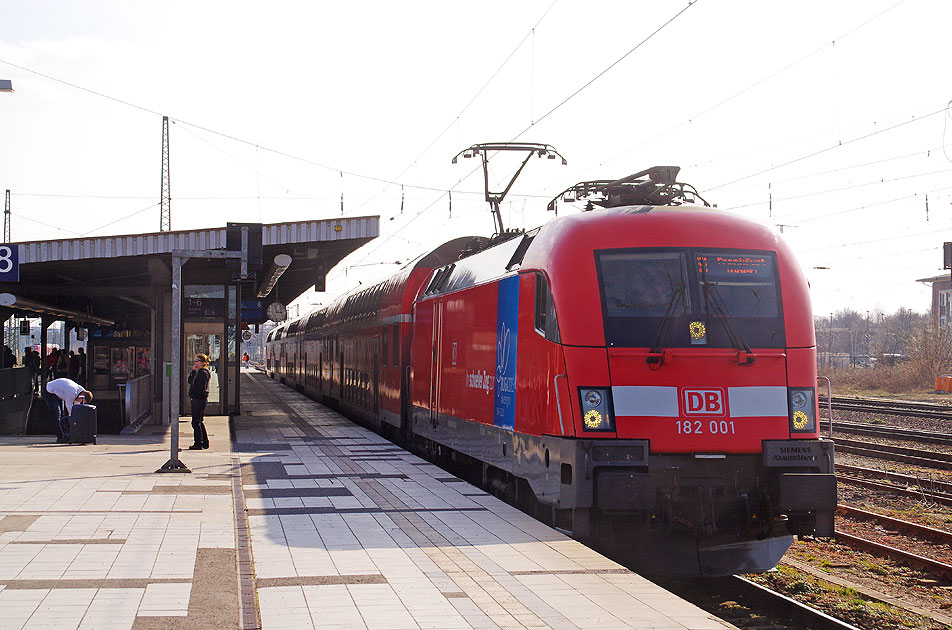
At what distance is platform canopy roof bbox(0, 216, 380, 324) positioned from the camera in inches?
716

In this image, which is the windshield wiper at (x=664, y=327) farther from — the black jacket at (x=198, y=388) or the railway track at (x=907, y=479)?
the black jacket at (x=198, y=388)

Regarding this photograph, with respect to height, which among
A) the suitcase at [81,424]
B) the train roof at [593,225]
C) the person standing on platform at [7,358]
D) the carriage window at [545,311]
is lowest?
Result: the suitcase at [81,424]

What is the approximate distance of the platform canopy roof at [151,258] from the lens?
59.7 ft

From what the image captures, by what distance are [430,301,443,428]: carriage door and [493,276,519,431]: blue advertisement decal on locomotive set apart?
3.16 m

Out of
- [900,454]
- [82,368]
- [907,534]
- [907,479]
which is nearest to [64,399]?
[907,534]

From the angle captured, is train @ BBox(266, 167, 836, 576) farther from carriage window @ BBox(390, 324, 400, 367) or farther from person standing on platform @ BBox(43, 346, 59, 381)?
person standing on platform @ BBox(43, 346, 59, 381)

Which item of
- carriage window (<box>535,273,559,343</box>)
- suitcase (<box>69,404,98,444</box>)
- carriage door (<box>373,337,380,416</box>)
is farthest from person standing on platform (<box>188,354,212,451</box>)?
carriage window (<box>535,273,559,343</box>)

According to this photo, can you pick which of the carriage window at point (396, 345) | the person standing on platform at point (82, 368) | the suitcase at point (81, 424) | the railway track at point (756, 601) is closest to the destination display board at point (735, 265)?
the railway track at point (756, 601)

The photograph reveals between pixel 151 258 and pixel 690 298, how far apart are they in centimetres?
1406

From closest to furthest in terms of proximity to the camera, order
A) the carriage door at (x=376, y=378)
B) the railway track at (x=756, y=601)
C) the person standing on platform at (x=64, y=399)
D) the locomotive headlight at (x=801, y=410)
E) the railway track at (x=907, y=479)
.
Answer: the railway track at (x=756, y=601) < the locomotive headlight at (x=801, y=410) < the railway track at (x=907, y=479) < the person standing on platform at (x=64, y=399) < the carriage door at (x=376, y=378)

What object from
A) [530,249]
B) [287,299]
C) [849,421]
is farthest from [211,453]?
[287,299]

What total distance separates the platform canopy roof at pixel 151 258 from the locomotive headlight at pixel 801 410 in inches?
352

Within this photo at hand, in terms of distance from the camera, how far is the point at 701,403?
8.30 meters

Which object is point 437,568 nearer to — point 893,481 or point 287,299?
point 893,481
